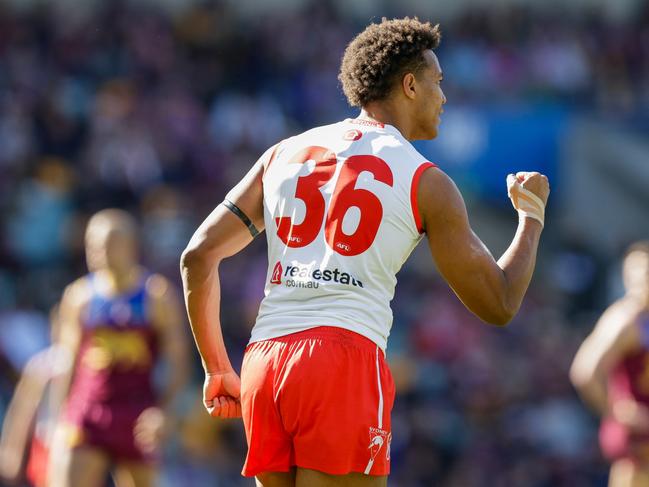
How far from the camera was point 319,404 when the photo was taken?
4.07 metres

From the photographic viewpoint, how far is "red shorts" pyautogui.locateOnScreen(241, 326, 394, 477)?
407 centimetres

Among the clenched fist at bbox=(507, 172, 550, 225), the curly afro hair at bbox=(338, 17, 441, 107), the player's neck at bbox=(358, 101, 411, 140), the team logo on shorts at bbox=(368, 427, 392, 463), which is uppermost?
the curly afro hair at bbox=(338, 17, 441, 107)

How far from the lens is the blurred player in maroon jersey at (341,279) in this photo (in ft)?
13.4

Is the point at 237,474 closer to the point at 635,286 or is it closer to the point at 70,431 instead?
the point at 70,431

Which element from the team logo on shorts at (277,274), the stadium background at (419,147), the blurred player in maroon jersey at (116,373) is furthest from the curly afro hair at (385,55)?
the stadium background at (419,147)

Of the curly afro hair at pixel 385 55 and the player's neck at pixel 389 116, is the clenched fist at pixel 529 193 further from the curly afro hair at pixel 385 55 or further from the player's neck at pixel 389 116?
the curly afro hair at pixel 385 55

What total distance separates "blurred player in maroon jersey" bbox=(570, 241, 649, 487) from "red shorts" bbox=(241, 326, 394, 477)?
14.2 feet

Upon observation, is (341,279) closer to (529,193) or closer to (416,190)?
(416,190)

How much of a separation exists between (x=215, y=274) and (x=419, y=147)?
11996 mm

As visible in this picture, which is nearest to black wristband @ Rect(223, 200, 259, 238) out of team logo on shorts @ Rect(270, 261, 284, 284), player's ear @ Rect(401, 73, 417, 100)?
team logo on shorts @ Rect(270, 261, 284, 284)

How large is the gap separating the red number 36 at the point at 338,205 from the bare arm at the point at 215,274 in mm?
199

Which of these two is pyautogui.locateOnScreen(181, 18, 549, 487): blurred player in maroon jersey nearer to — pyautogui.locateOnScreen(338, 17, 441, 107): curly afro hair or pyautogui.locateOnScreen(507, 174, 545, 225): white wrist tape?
pyautogui.locateOnScreen(507, 174, 545, 225): white wrist tape

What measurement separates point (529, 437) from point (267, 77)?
638 cm

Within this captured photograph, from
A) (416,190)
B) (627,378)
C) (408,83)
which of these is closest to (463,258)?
(416,190)
